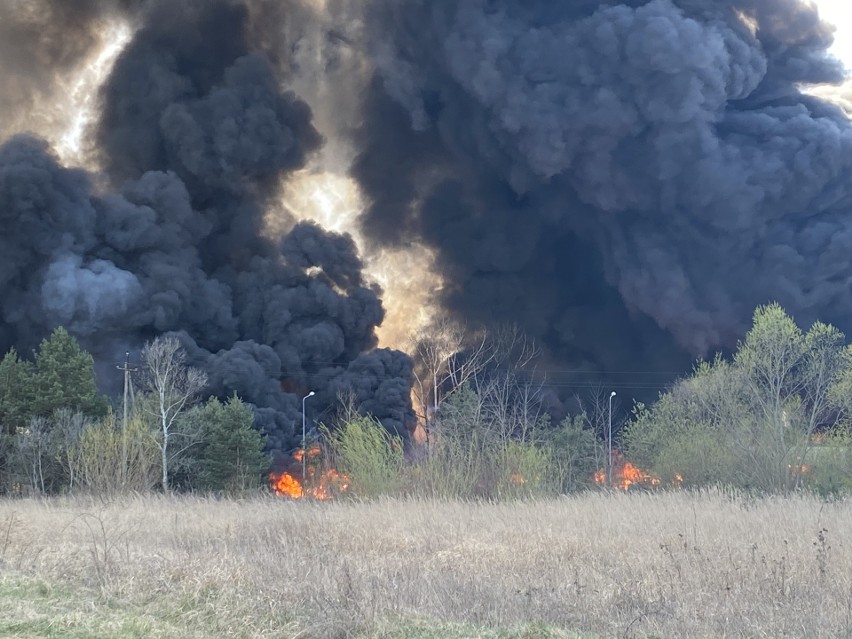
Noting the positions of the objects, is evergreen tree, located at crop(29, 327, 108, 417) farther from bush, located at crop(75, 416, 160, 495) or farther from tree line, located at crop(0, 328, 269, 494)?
bush, located at crop(75, 416, 160, 495)

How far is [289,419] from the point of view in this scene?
51812 millimetres

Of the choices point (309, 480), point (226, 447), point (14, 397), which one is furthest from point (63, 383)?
point (309, 480)

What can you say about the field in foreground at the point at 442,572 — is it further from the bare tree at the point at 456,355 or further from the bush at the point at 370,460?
the bare tree at the point at 456,355

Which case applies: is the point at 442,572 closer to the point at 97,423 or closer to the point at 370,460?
the point at 370,460

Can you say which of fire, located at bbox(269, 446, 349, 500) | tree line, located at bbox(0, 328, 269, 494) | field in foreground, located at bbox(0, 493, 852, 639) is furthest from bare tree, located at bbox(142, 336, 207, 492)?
field in foreground, located at bbox(0, 493, 852, 639)

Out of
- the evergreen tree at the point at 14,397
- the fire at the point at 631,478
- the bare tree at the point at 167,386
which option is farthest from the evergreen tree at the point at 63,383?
the fire at the point at 631,478

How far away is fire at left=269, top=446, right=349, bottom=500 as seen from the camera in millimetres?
26266

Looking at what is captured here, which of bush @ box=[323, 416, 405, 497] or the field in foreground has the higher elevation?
bush @ box=[323, 416, 405, 497]

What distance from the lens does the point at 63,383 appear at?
38562 millimetres

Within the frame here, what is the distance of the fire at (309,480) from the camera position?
26.3m

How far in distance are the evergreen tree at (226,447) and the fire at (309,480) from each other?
1807mm

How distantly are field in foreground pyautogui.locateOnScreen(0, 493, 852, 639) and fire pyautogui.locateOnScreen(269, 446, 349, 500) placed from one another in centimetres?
628

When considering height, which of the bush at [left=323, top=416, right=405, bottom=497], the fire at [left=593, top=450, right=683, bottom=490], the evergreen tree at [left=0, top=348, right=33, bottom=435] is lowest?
the fire at [left=593, top=450, right=683, bottom=490]

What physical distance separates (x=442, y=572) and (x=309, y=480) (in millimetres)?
24252
